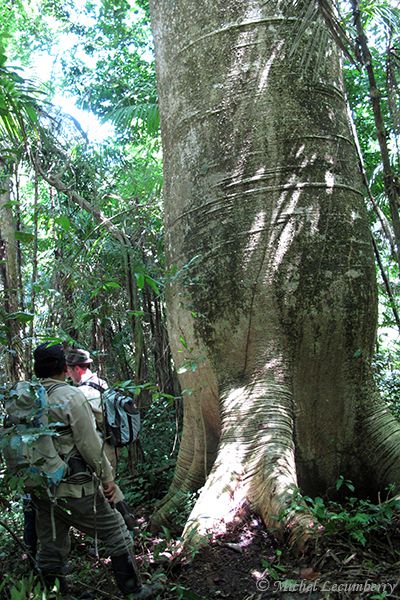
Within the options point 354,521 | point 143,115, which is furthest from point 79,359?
point 143,115

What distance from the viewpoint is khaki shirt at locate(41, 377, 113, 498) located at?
112 inches

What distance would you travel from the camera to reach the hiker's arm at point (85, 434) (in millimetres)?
2859

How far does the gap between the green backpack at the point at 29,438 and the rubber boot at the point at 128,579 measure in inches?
20.4

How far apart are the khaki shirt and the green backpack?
82mm

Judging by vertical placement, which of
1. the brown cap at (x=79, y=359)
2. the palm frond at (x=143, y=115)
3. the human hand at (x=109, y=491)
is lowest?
the human hand at (x=109, y=491)

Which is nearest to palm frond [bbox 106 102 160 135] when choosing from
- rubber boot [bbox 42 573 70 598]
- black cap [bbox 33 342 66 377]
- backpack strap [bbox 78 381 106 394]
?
backpack strap [bbox 78 381 106 394]

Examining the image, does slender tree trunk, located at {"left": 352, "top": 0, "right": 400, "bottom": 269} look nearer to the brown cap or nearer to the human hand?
the human hand

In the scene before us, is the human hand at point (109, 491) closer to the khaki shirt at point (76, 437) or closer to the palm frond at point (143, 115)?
the khaki shirt at point (76, 437)

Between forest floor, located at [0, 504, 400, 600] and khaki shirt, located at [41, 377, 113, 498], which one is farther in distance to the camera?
khaki shirt, located at [41, 377, 113, 498]

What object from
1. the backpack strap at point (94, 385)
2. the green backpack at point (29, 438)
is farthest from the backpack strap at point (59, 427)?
the backpack strap at point (94, 385)

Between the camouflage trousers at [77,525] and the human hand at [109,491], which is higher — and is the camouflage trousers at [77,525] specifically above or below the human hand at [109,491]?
below

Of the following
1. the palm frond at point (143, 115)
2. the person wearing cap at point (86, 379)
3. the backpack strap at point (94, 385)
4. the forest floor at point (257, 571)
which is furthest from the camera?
the palm frond at point (143, 115)

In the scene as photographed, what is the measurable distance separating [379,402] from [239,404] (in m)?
0.98

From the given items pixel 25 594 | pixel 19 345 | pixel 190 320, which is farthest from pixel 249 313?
pixel 25 594
